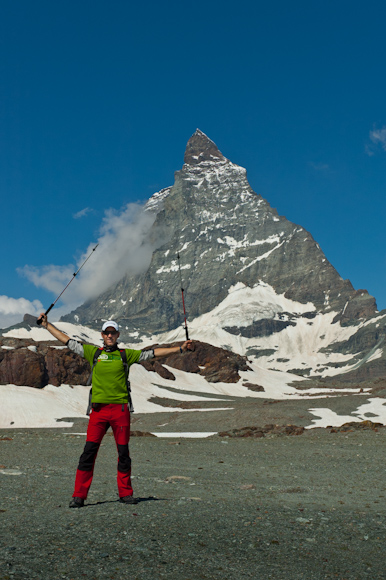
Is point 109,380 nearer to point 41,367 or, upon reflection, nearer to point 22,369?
point 22,369

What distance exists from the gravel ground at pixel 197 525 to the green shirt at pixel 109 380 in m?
2.00

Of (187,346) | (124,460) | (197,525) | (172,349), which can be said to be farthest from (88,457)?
(187,346)

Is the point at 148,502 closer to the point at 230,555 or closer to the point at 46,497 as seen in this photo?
→ the point at 46,497

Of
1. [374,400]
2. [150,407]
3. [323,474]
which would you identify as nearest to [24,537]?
[323,474]

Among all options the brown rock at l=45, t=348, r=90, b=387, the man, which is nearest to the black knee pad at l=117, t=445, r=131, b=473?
the man

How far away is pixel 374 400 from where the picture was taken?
83.6m

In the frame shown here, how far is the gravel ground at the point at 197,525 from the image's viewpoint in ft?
21.1

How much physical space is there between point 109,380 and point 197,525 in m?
3.10

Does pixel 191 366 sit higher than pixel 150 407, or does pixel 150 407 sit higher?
pixel 191 366

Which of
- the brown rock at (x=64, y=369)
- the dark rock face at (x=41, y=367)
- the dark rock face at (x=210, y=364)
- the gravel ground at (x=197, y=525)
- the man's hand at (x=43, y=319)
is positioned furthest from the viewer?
the dark rock face at (x=210, y=364)

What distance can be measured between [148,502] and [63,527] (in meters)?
2.66

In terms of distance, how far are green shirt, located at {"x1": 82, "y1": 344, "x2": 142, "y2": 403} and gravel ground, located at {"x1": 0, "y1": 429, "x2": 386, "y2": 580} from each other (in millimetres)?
1997

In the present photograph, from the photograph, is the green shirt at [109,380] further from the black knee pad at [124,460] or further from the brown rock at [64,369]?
the brown rock at [64,369]

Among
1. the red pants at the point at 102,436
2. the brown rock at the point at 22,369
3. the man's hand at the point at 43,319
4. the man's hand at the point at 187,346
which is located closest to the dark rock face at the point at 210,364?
the brown rock at the point at 22,369
